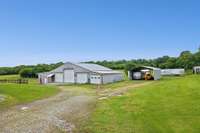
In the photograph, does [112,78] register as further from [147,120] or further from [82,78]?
[147,120]

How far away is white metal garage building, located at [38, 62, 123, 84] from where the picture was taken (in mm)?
46031

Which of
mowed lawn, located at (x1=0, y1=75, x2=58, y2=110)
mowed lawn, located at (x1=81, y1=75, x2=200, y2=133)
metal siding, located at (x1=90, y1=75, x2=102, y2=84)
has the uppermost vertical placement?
metal siding, located at (x1=90, y1=75, x2=102, y2=84)

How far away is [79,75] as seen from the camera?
48000mm

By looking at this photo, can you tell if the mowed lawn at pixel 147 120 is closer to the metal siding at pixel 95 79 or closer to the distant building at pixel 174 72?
the metal siding at pixel 95 79

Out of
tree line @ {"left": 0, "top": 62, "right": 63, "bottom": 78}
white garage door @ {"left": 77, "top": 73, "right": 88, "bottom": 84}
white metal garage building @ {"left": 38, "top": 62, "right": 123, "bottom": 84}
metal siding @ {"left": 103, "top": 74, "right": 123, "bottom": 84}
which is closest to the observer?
white metal garage building @ {"left": 38, "top": 62, "right": 123, "bottom": 84}

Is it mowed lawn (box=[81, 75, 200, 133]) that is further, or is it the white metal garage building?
the white metal garage building

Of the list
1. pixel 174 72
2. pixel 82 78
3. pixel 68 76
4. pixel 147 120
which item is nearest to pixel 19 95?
pixel 147 120

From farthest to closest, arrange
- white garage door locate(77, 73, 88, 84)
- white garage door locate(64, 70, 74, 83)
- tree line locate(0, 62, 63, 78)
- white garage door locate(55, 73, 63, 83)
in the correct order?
tree line locate(0, 62, 63, 78) → white garage door locate(55, 73, 63, 83) → white garage door locate(64, 70, 74, 83) → white garage door locate(77, 73, 88, 84)

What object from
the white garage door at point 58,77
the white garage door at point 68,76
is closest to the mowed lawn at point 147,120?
the white garage door at point 68,76

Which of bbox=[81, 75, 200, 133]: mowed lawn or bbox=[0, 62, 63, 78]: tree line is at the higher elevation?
bbox=[0, 62, 63, 78]: tree line

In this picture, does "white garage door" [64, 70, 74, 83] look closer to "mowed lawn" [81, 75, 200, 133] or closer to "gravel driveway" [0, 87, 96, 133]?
"gravel driveway" [0, 87, 96, 133]

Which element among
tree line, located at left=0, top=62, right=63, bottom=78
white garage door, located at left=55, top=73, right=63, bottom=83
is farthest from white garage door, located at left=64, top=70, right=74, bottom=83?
tree line, located at left=0, top=62, right=63, bottom=78

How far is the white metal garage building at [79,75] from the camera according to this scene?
46031 millimetres

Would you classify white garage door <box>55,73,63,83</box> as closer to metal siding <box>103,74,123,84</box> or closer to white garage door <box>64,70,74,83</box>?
white garage door <box>64,70,74,83</box>
